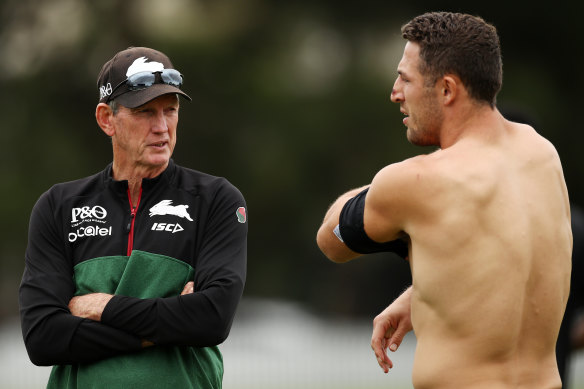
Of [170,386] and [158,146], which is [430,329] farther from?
[158,146]

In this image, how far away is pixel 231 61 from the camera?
2117 cm

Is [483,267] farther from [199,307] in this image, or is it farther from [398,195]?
[199,307]

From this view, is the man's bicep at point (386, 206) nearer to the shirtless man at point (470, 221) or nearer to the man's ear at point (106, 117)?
the shirtless man at point (470, 221)

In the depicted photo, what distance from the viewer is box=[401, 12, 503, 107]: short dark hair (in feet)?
12.3

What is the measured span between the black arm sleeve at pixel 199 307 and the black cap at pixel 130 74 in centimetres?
67

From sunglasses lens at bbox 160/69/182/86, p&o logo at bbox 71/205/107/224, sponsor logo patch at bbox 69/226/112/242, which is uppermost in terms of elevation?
sunglasses lens at bbox 160/69/182/86

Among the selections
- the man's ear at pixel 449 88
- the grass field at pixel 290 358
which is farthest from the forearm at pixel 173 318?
the grass field at pixel 290 358

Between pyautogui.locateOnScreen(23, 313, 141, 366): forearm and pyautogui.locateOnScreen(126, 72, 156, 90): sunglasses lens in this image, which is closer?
pyautogui.locateOnScreen(23, 313, 141, 366): forearm

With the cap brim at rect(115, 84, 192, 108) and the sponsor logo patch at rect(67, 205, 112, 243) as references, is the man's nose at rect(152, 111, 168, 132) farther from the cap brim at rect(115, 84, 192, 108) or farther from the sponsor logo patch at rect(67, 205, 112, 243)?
the sponsor logo patch at rect(67, 205, 112, 243)

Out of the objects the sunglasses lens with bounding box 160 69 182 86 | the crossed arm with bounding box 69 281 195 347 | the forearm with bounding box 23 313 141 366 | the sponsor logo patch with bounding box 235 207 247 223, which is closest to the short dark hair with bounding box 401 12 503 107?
the sponsor logo patch with bounding box 235 207 247 223

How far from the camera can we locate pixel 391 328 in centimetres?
407

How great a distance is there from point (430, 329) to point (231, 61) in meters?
17.9

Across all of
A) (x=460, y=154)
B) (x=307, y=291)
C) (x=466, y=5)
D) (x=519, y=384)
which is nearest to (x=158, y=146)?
(x=460, y=154)

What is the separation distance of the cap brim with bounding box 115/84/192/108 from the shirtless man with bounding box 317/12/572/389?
3.40 feet
